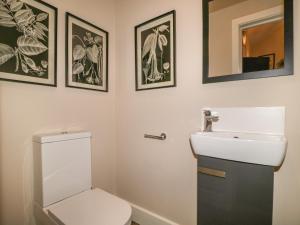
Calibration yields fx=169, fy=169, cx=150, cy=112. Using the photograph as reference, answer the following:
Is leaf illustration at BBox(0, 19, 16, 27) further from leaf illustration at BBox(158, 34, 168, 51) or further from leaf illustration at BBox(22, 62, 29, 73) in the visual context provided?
leaf illustration at BBox(158, 34, 168, 51)

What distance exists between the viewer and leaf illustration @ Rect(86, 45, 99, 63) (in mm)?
1594

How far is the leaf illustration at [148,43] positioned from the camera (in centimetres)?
155

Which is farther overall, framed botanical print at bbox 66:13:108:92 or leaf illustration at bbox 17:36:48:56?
framed botanical print at bbox 66:13:108:92

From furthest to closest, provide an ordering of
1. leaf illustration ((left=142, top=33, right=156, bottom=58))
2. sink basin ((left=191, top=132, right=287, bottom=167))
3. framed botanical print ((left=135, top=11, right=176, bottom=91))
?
1. leaf illustration ((left=142, top=33, right=156, bottom=58))
2. framed botanical print ((left=135, top=11, right=176, bottom=91))
3. sink basin ((left=191, top=132, right=287, bottom=167))

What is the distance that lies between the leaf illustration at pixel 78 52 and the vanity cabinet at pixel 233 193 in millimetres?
1324

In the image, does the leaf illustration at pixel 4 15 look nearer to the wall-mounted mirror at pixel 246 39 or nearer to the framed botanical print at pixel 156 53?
the framed botanical print at pixel 156 53

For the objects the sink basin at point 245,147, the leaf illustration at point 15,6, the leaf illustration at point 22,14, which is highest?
the leaf illustration at point 15,6

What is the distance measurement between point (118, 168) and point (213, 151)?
3.81 feet

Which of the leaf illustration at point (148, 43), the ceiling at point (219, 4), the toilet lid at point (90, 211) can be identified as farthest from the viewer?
the leaf illustration at point (148, 43)

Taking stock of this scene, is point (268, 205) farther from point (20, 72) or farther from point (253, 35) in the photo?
point (20, 72)

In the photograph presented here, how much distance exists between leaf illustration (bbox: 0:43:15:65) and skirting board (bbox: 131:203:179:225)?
164 cm

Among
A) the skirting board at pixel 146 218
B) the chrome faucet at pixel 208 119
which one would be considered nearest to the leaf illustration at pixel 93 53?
the chrome faucet at pixel 208 119

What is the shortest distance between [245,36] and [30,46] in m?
1.52

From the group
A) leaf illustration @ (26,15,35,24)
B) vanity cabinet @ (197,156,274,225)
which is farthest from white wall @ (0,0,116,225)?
vanity cabinet @ (197,156,274,225)
